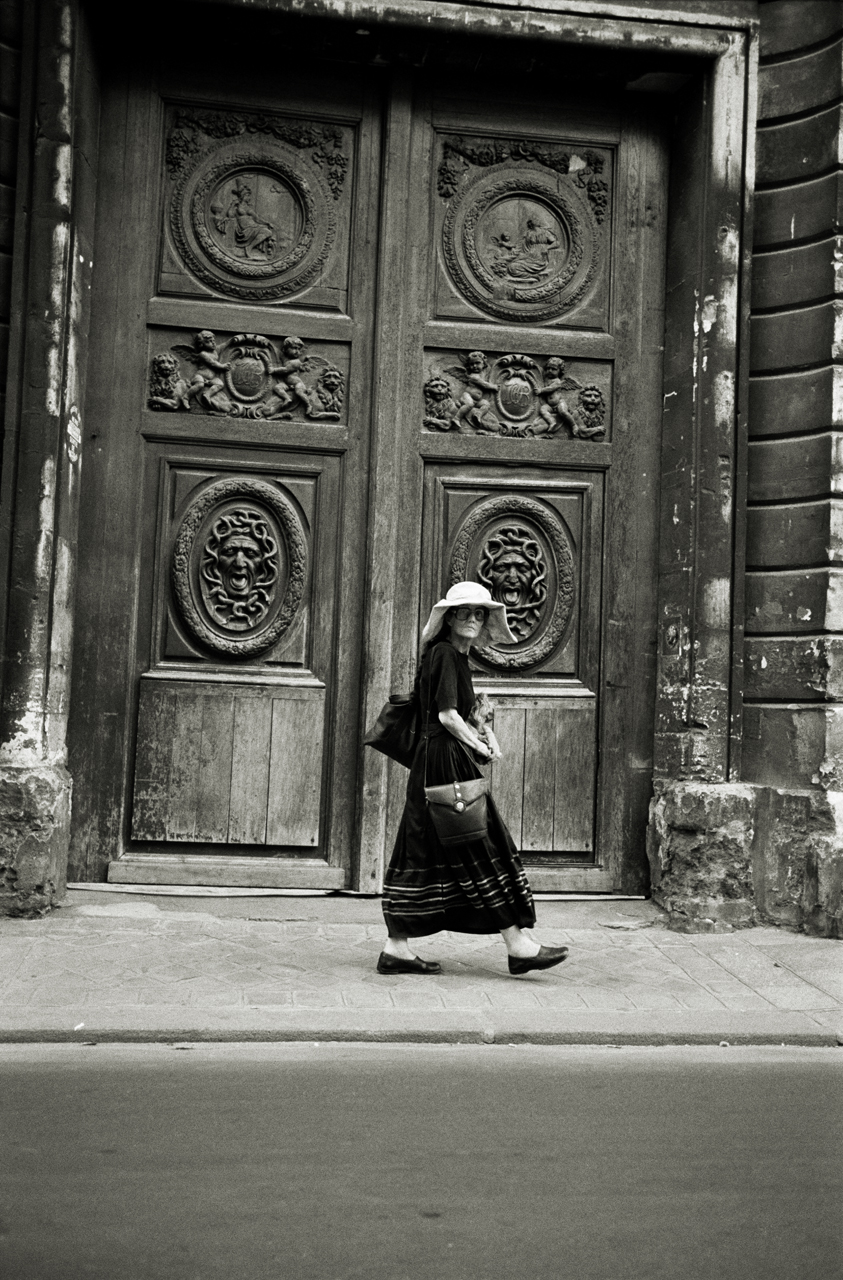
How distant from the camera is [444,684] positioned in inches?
234

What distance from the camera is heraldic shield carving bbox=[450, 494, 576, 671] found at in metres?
7.91

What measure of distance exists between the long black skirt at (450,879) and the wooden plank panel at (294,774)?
1711 millimetres

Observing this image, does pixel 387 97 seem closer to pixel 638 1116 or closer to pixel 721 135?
pixel 721 135

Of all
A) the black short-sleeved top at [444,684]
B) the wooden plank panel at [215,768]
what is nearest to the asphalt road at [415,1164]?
the black short-sleeved top at [444,684]

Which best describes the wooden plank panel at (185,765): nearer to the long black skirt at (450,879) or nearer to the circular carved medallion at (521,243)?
the long black skirt at (450,879)

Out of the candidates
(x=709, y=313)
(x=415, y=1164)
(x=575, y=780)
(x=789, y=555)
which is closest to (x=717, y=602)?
(x=789, y=555)

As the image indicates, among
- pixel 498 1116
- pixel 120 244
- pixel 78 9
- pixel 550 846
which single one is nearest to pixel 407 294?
pixel 120 244

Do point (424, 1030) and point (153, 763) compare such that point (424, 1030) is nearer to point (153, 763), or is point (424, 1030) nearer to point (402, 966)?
point (402, 966)

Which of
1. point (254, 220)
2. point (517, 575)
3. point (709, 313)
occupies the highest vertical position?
point (254, 220)

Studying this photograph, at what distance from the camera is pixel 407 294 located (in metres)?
7.87

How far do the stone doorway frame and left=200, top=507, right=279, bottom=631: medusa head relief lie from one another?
718mm

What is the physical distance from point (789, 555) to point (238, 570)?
3.32 m

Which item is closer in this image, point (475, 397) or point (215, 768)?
point (215, 768)

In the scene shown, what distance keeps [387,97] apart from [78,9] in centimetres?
189
